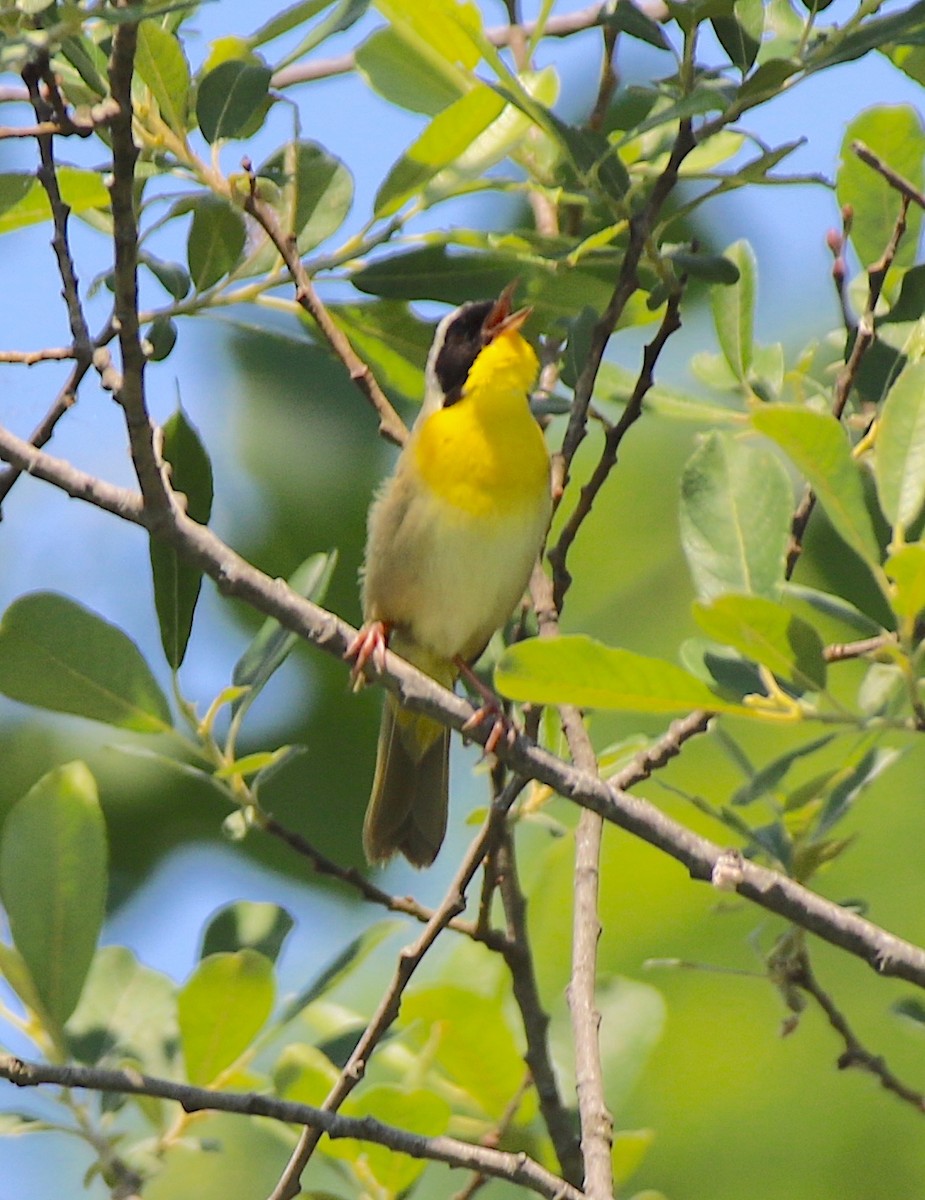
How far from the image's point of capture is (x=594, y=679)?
1.69m

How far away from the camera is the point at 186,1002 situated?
8.23ft

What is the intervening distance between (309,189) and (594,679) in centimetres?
128

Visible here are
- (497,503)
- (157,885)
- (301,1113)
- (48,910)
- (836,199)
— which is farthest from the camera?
(157,885)

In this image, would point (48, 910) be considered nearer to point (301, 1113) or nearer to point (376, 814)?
point (301, 1113)

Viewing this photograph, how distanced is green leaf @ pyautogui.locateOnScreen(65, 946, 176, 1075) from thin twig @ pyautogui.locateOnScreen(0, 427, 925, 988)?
824mm

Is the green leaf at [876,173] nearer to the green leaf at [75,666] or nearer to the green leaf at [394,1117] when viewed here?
the green leaf at [75,666]

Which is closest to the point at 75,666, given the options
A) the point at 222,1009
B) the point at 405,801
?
the point at 222,1009

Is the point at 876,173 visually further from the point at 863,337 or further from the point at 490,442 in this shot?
the point at 490,442

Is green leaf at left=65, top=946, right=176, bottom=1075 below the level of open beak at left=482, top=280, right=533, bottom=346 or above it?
below

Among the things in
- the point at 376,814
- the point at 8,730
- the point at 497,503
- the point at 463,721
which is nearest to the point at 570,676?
the point at 463,721

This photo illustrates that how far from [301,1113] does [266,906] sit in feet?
2.42

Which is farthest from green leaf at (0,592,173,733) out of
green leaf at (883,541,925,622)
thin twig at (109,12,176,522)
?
green leaf at (883,541,925,622)

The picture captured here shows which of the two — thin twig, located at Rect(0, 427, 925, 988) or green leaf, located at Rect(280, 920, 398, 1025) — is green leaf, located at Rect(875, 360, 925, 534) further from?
green leaf, located at Rect(280, 920, 398, 1025)

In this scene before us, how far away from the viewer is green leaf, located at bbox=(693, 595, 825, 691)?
1.64 metres
